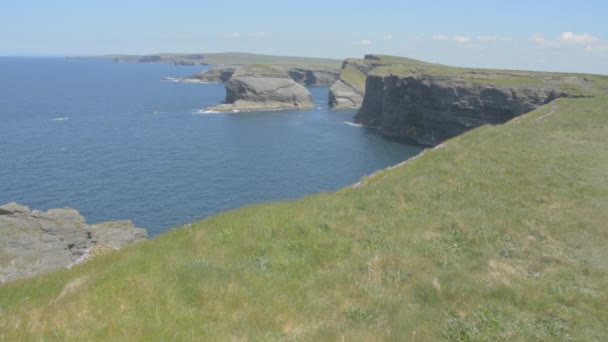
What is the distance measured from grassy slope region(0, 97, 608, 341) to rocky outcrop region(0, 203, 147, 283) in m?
23.4

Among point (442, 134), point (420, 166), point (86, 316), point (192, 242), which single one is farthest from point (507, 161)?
point (442, 134)

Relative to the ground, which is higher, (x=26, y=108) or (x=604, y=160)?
(x=604, y=160)

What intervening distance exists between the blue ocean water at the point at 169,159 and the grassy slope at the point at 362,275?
4321cm

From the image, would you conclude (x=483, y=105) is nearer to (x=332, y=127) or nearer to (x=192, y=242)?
(x=332, y=127)

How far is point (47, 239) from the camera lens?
38.8 m

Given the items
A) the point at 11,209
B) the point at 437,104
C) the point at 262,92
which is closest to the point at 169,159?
the point at 11,209

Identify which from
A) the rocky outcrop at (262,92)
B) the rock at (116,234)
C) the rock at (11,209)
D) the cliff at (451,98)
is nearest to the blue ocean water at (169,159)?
the rock at (116,234)

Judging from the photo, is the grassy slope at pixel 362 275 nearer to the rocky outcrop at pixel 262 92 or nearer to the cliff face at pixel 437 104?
the cliff face at pixel 437 104

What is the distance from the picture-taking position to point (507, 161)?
2217cm

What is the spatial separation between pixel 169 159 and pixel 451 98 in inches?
2776

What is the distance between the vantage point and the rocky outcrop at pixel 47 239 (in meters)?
34.2

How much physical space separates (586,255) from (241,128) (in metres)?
121

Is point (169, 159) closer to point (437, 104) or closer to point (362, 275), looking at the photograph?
point (437, 104)

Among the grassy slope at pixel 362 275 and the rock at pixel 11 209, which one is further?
the rock at pixel 11 209
